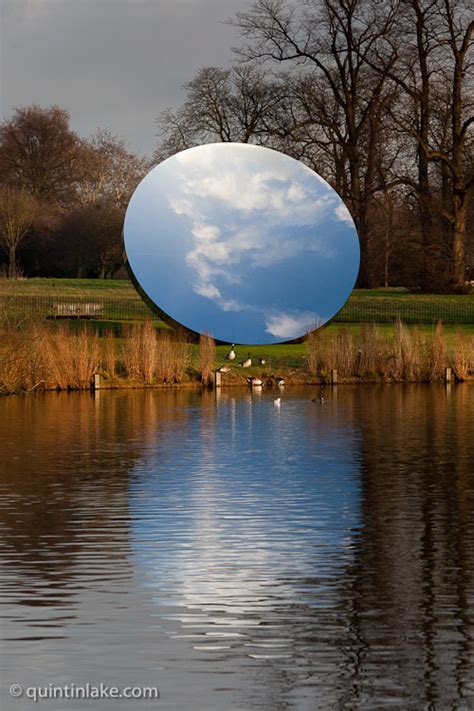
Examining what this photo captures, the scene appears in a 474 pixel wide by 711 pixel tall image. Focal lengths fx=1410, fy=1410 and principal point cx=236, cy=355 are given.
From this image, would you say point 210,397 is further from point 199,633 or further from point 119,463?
point 199,633

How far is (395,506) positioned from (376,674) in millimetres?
6107

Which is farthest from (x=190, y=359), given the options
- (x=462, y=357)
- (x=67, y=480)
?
(x=67, y=480)

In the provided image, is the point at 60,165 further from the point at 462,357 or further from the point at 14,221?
the point at 462,357

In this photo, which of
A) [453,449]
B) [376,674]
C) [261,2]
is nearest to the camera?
[376,674]

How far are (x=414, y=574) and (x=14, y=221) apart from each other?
59055 mm

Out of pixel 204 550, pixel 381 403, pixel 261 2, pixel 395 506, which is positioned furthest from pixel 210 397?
pixel 261 2

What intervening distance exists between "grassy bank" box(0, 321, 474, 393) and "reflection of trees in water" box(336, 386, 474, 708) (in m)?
10.2

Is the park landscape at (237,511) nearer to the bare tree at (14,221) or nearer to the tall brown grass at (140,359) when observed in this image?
the tall brown grass at (140,359)

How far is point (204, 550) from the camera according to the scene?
11188 millimetres

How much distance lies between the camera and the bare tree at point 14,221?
67.2 metres

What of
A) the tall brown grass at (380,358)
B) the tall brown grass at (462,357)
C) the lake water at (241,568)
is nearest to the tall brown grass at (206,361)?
the tall brown grass at (380,358)

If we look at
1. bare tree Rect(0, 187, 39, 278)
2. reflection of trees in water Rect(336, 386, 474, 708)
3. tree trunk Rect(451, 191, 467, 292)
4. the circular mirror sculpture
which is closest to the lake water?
reflection of trees in water Rect(336, 386, 474, 708)

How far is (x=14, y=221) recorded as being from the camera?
222ft

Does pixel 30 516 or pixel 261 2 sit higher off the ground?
pixel 261 2
